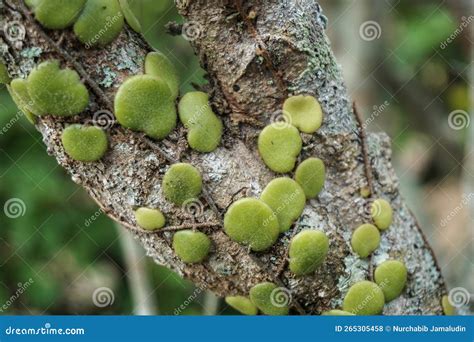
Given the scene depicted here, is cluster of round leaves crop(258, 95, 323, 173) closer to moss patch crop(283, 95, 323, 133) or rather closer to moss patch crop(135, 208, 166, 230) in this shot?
moss patch crop(283, 95, 323, 133)

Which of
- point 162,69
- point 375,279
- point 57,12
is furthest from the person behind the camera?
point 375,279

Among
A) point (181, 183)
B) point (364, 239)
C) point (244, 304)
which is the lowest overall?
point (244, 304)

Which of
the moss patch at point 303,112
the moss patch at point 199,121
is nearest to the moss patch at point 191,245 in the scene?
the moss patch at point 199,121

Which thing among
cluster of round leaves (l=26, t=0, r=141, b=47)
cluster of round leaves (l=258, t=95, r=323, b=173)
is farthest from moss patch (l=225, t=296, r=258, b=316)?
cluster of round leaves (l=26, t=0, r=141, b=47)

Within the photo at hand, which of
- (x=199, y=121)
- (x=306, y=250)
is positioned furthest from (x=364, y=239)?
(x=199, y=121)

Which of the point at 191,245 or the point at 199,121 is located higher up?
the point at 199,121

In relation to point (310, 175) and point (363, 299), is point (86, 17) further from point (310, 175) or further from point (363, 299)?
point (363, 299)

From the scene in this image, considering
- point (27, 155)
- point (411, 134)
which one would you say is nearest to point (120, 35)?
point (27, 155)
